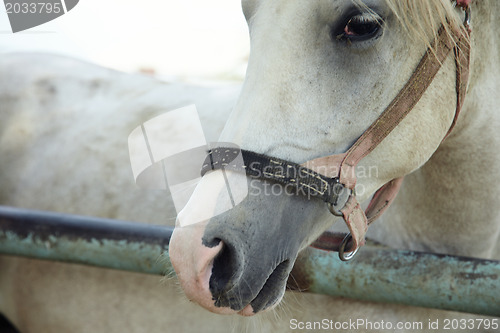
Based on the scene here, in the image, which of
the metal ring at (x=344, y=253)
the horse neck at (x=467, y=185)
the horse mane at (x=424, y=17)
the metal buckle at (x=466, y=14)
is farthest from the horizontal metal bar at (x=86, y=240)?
the metal buckle at (x=466, y=14)

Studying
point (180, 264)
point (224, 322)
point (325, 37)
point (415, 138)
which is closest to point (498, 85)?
point (415, 138)

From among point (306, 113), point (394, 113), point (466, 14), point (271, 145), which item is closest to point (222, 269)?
point (271, 145)

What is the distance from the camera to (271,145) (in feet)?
3.70

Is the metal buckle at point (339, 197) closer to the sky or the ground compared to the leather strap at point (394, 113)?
closer to the ground

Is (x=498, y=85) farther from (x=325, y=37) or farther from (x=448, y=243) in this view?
(x=325, y=37)

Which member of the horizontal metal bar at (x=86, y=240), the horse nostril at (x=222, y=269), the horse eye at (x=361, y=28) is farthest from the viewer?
the horizontal metal bar at (x=86, y=240)

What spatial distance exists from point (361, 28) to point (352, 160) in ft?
1.00

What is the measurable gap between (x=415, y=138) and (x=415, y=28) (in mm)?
267

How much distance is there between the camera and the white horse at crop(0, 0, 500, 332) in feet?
3.82

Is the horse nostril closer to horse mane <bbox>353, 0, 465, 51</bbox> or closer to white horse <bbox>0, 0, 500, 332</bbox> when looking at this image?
white horse <bbox>0, 0, 500, 332</bbox>

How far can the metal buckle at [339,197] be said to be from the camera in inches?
47.1

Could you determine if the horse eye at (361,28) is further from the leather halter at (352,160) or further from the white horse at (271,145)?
the leather halter at (352,160)

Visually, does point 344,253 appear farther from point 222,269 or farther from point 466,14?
point 466,14

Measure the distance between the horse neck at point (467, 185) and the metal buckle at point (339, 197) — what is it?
45 centimetres
